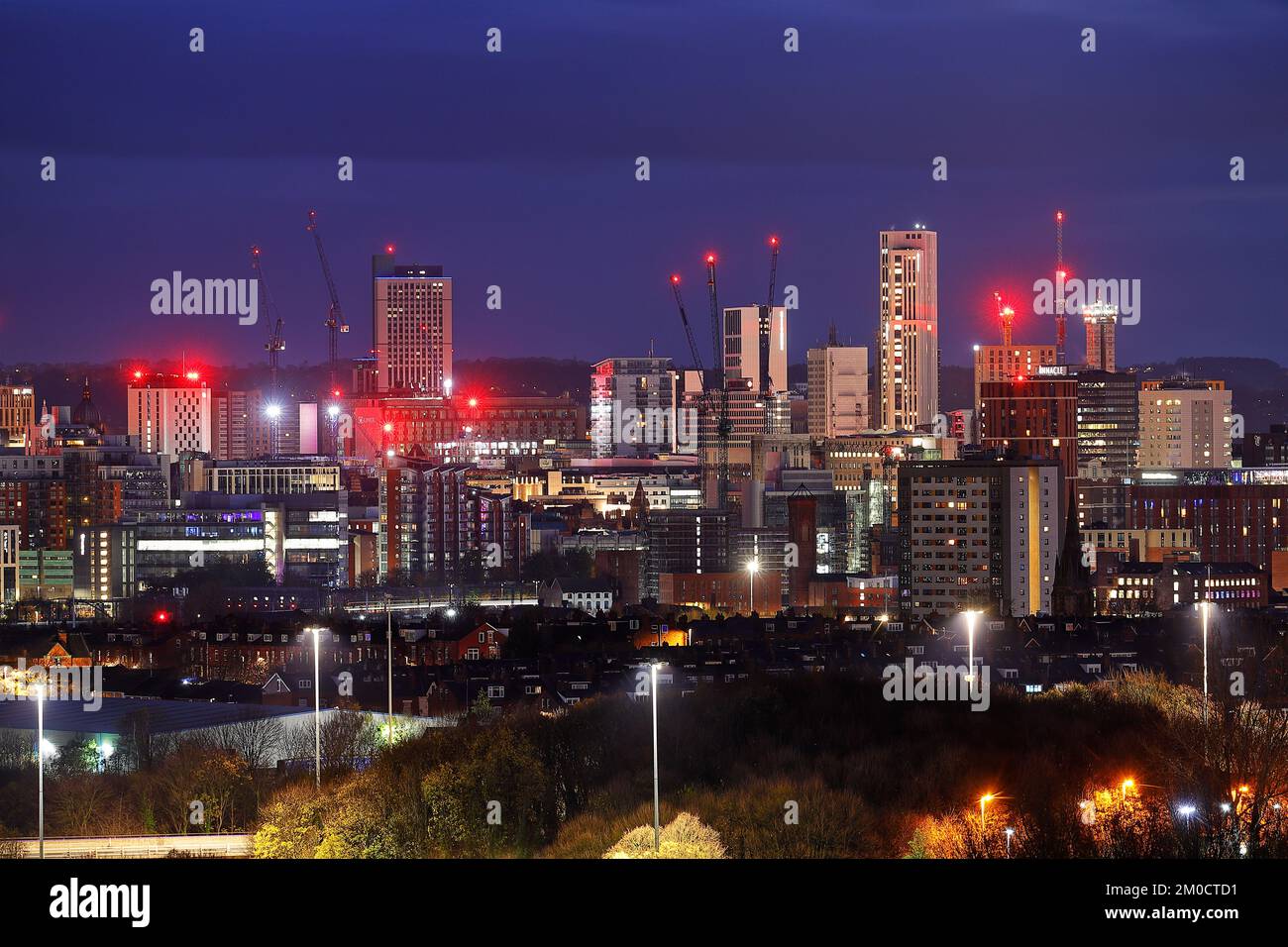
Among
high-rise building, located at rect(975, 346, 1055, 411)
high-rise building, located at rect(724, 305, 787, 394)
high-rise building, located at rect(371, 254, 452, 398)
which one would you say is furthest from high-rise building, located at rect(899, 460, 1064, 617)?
high-rise building, located at rect(371, 254, 452, 398)

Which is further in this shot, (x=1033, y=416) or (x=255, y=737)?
(x=1033, y=416)

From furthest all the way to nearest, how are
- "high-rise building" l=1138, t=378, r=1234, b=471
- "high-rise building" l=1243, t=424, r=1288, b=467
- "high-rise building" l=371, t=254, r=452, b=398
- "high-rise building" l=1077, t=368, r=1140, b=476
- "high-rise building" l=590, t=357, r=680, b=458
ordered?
1. "high-rise building" l=371, t=254, r=452, b=398
2. "high-rise building" l=590, t=357, r=680, b=458
3. "high-rise building" l=1138, t=378, r=1234, b=471
4. "high-rise building" l=1077, t=368, r=1140, b=476
5. "high-rise building" l=1243, t=424, r=1288, b=467

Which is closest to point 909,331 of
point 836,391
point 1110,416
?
point 836,391

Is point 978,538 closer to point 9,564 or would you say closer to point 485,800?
point 9,564

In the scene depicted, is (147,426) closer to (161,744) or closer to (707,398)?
(707,398)

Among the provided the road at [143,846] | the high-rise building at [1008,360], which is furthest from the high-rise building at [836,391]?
the road at [143,846]

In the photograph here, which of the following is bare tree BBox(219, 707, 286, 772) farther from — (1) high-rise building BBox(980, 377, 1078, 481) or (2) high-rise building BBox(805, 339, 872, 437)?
(2) high-rise building BBox(805, 339, 872, 437)
